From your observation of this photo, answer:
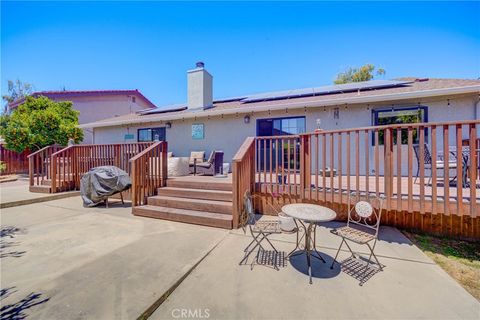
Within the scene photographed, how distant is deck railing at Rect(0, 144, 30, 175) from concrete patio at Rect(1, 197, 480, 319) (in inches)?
491

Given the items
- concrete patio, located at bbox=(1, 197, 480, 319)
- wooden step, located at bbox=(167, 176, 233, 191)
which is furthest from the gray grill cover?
concrete patio, located at bbox=(1, 197, 480, 319)

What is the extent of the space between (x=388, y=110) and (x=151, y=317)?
24.3ft

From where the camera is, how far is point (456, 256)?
3.23 meters

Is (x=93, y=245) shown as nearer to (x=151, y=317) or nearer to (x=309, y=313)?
(x=151, y=317)

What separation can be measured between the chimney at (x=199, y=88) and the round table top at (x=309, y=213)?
718 cm

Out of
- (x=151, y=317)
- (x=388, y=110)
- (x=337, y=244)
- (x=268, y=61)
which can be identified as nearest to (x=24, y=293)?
(x=151, y=317)

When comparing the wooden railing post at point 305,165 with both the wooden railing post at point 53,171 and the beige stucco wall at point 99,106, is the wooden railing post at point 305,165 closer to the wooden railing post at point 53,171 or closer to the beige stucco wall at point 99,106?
the wooden railing post at point 53,171

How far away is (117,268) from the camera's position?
259 centimetres

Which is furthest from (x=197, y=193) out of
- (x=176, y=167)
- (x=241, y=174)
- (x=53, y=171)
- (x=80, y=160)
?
(x=53, y=171)

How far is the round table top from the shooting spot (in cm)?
249

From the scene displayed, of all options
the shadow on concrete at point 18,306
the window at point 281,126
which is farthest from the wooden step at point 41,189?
the window at point 281,126

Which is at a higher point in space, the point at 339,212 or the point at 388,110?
the point at 388,110

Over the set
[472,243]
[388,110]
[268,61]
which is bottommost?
[472,243]

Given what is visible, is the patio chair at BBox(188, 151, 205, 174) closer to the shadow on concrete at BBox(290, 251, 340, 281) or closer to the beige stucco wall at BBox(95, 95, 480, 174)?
the beige stucco wall at BBox(95, 95, 480, 174)
